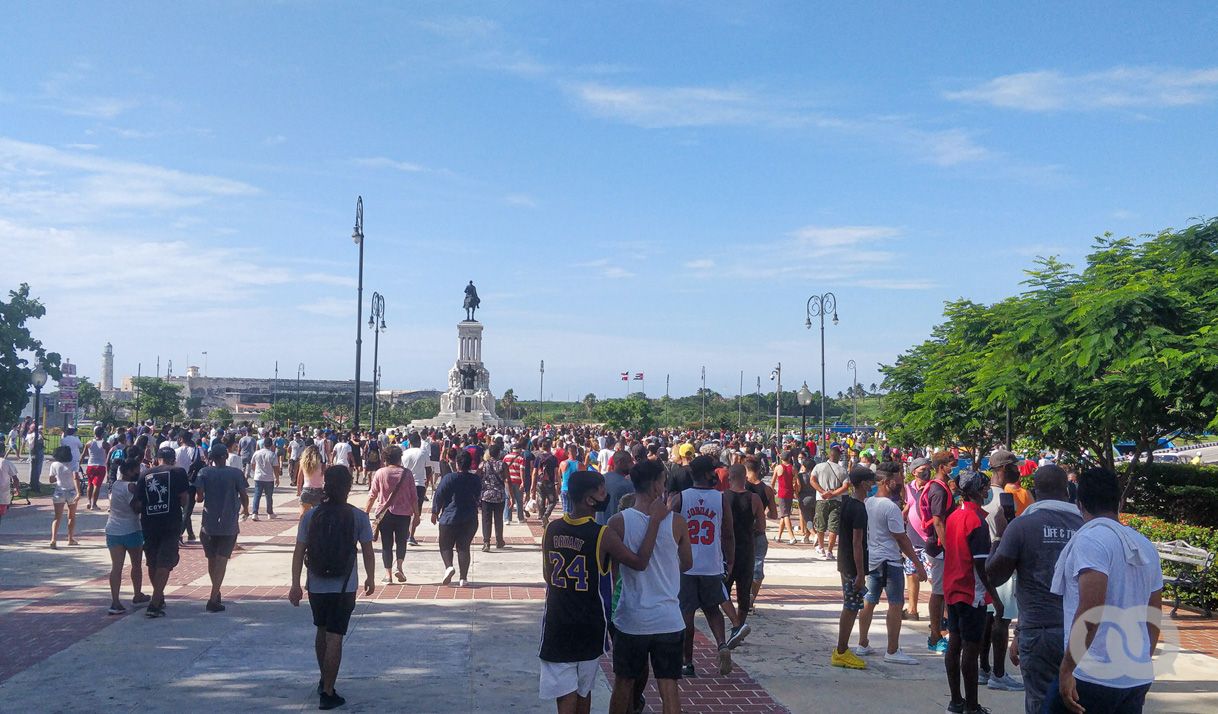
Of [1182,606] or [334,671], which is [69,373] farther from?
[1182,606]

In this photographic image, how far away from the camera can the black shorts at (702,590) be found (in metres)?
7.10

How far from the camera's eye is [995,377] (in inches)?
591

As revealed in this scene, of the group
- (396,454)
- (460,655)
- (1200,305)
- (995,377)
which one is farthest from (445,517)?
(1200,305)

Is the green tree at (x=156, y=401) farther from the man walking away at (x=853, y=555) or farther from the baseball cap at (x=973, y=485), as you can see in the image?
the baseball cap at (x=973, y=485)

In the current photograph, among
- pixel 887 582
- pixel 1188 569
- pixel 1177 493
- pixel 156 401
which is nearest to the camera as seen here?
pixel 887 582

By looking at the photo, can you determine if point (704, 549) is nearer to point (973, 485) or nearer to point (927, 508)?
point (973, 485)

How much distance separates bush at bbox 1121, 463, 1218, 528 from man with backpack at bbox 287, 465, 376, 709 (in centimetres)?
1374

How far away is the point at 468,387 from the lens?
57.9 m

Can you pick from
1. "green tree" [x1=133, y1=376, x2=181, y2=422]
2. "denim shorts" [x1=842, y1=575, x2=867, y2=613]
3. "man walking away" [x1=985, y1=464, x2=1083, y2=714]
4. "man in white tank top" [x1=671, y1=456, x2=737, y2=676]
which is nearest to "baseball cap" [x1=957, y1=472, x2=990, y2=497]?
"man walking away" [x1=985, y1=464, x2=1083, y2=714]

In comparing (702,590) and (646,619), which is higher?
(646,619)

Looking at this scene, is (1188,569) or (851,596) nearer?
(851,596)

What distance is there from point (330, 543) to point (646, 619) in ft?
8.29

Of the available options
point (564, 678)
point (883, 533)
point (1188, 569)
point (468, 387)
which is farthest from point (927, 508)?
point (468, 387)

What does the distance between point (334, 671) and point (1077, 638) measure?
15.7 feet
